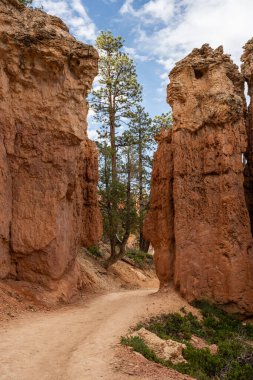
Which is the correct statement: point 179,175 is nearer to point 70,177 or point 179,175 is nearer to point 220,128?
point 220,128

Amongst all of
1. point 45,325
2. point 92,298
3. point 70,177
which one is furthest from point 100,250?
point 45,325

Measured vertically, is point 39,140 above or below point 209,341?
above

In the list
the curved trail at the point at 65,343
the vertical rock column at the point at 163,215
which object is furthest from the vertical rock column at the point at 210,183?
the curved trail at the point at 65,343

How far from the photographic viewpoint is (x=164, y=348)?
9.90 m

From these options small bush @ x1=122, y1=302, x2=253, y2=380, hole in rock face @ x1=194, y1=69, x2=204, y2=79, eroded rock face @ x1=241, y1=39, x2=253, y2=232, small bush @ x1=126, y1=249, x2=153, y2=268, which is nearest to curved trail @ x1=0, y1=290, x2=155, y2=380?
small bush @ x1=122, y1=302, x2=253, y2=380

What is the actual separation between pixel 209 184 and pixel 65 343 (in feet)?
32.1

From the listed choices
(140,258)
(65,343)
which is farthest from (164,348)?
(140,258)

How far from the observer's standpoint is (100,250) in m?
29.7

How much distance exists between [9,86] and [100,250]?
1654 centimetres

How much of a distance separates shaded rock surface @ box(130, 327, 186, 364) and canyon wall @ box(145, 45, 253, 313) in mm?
6083

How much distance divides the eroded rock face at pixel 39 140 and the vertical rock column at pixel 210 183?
4481mm

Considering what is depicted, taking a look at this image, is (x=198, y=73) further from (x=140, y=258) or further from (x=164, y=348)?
(x=140, y=258)

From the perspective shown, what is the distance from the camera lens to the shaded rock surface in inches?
379

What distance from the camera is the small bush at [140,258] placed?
30.8 metres
